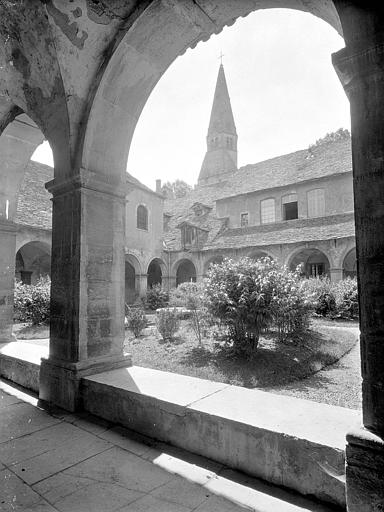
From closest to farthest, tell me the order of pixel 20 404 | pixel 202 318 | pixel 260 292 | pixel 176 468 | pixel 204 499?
pixel 204 499 < pixel 176 468 < pixel 20 404 < pixel 260 292 < pixel 202 318

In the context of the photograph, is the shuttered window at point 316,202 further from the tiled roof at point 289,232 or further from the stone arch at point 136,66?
the stone arch at point 136,66

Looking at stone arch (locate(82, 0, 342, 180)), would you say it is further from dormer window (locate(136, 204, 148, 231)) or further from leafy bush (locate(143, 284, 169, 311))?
dormer window (locate(136, 204, 148, 231))

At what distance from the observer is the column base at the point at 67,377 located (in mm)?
3152

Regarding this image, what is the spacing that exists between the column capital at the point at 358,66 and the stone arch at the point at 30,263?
18.7 metres

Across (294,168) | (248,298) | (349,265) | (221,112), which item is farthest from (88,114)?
(221,112)

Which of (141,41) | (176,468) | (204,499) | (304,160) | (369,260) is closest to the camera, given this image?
(369,260)

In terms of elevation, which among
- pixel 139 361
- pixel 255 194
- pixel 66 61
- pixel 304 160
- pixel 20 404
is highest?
pixel 304 160

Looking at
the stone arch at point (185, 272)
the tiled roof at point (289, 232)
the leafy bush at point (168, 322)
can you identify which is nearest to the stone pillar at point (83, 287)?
the leafy bush at point (168, 322)

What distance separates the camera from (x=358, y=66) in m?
1.66

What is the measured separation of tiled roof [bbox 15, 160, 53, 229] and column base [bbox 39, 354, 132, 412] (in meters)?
14.2

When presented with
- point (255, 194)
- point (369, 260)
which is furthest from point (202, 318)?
point (255, 194)

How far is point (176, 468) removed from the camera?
2.17m

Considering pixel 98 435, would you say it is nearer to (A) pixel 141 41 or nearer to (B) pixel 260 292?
(A) pixel 141 41

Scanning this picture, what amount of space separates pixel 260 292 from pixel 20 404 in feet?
14.9
